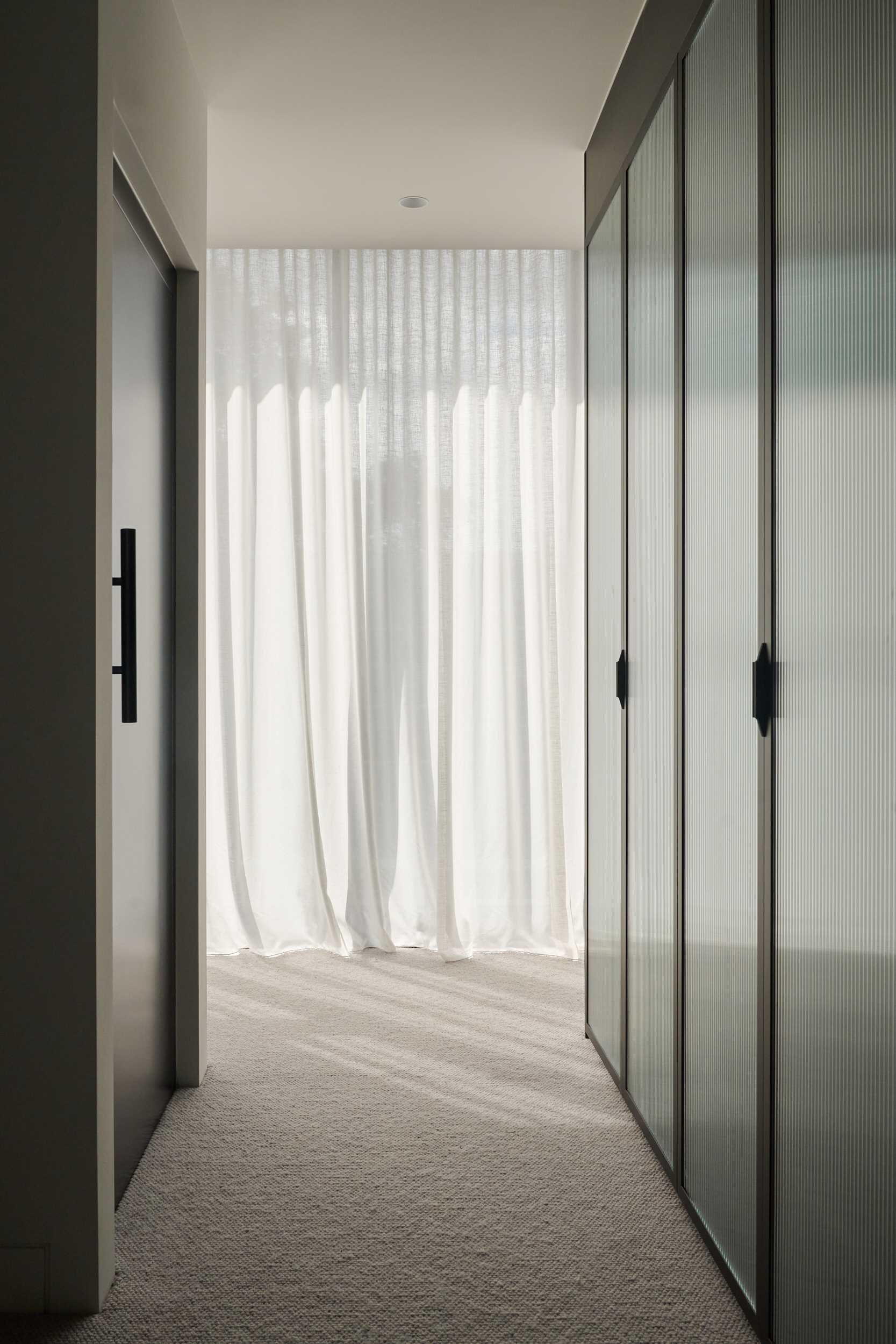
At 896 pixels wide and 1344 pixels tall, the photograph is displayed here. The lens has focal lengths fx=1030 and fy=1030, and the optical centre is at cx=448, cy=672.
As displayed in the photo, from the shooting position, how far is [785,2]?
1554mm

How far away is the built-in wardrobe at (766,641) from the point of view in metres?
1.30

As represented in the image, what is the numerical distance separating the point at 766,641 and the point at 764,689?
0.08m

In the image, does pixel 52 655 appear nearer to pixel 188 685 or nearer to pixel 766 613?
pixel 188 685

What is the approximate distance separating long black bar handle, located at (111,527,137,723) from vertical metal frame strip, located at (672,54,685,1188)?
1126 millimetres

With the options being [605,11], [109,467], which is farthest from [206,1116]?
[605,11]

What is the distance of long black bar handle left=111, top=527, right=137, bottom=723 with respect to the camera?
2.05 m

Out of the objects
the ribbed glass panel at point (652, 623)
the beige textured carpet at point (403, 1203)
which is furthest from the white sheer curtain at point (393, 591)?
the ribbed glass panel at point (652, 623)

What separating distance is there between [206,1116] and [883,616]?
7.23 ft

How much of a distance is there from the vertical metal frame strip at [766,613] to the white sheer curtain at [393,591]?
2439 millimetres

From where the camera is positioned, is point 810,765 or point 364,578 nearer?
point 810,765

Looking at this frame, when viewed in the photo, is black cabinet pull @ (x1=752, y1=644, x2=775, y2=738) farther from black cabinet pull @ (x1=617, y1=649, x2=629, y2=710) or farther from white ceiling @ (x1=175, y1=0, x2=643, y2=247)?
white ceiling @ (x1=175, y1=0, x2=643, y2=247)

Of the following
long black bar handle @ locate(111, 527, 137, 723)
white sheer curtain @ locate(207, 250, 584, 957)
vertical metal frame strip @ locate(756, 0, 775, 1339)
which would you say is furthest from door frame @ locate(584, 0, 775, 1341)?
long black bar handle @ locate(111, 527, 137, 723)

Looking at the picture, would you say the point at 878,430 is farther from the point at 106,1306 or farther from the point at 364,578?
the point at 364,578

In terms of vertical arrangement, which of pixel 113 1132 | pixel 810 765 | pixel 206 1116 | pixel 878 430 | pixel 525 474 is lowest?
pixel 206 1116
